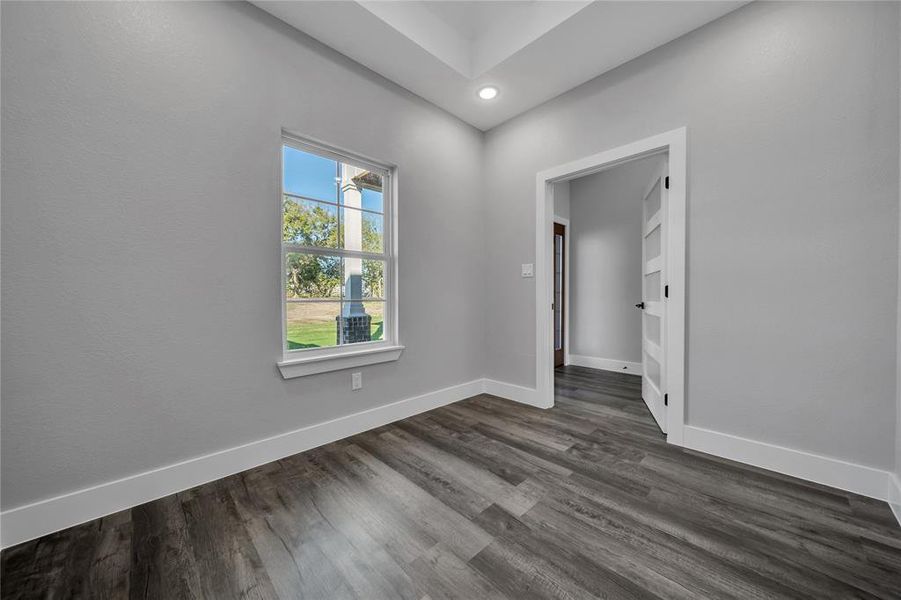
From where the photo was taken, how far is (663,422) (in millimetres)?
2504

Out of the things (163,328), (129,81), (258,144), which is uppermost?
(129,81)

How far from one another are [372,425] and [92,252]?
6.18 ft

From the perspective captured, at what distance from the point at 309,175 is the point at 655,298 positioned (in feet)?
9.16

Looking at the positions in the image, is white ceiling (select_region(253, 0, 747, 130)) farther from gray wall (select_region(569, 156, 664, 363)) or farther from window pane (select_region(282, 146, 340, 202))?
gray wall (select_region(569, 156, 664, 363))

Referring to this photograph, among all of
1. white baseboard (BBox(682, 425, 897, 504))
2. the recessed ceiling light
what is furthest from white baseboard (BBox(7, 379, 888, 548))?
the recessed ceiling light

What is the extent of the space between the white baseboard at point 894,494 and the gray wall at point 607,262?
8.73 feet

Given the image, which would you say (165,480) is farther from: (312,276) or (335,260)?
(335,260)

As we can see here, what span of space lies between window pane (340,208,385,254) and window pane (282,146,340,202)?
17 cm

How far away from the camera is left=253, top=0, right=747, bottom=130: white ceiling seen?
2107mm

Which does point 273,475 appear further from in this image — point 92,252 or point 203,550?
point 92,252

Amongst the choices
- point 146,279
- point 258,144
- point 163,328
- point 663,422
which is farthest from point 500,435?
point 258,144

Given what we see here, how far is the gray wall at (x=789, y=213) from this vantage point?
5.64 ft

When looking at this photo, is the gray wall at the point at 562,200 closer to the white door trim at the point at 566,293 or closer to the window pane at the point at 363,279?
the white door trim at the point at 566,293

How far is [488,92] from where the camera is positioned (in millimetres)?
2908
